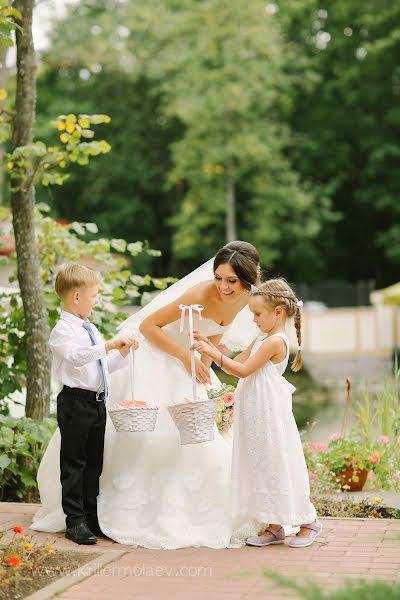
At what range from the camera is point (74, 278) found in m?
5.64

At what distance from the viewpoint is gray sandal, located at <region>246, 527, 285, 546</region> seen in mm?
5539

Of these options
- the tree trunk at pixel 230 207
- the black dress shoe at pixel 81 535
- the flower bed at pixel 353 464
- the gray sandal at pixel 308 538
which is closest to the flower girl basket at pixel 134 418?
the black dress shoe at pixel 81 535

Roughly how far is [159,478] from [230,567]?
95cm

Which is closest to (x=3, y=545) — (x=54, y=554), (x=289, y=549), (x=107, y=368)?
(x=54, y=554)

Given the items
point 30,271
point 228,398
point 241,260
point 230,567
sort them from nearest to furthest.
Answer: point 230,567 < point 241,260 < point 228,398 < point 30,271

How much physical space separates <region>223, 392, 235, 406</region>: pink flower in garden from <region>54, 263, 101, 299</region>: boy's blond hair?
120 cm

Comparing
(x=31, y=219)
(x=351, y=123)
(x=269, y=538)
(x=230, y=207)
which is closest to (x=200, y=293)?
(x=269, y=538)

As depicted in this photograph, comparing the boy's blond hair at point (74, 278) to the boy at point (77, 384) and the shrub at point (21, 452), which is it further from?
the shrub at point (21, 452)

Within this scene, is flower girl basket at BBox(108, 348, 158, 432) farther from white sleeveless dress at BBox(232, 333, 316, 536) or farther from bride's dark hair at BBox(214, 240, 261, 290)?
bride's dark hair at BBox(214, 240, 261, 290)

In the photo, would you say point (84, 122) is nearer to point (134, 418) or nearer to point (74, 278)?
point (74, 278)

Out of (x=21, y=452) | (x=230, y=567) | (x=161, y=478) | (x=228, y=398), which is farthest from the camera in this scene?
(x=21, y=452)

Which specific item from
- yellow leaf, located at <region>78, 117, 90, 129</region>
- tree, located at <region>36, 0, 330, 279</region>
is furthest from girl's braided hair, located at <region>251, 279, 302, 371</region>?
tree, located at <region>36, 0, 330, 279</region>

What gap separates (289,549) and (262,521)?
21cm

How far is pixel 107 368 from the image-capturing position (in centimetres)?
573
